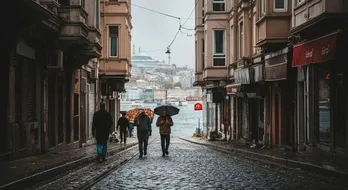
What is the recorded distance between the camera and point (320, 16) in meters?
15.8

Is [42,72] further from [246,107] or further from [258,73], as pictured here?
[246,107]

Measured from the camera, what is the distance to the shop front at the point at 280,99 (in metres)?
22.3

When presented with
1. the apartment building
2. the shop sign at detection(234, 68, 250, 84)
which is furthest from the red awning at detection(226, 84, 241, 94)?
the apartment building

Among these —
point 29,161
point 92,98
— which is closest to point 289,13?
point 29,161

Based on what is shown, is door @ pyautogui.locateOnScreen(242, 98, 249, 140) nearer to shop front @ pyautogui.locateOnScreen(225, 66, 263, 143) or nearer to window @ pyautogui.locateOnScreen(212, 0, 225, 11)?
shop front @ pyautogui.locateOnScreen(225, 66, 263, 143)

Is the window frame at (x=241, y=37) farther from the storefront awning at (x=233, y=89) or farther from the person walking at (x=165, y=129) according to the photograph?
the person walking at (x=165, y=129)

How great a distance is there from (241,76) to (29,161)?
1644 cm

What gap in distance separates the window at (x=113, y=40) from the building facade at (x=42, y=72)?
11.4 meters

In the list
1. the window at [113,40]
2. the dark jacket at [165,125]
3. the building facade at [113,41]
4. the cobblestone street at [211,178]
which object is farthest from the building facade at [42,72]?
the window at [113,40]

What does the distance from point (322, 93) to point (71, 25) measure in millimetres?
8878

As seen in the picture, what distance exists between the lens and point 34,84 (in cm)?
1923

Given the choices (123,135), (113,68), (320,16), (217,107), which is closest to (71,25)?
(320,16)

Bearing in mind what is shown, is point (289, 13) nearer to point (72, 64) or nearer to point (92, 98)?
point (72, 64)

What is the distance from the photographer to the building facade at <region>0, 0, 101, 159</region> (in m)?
15.7
